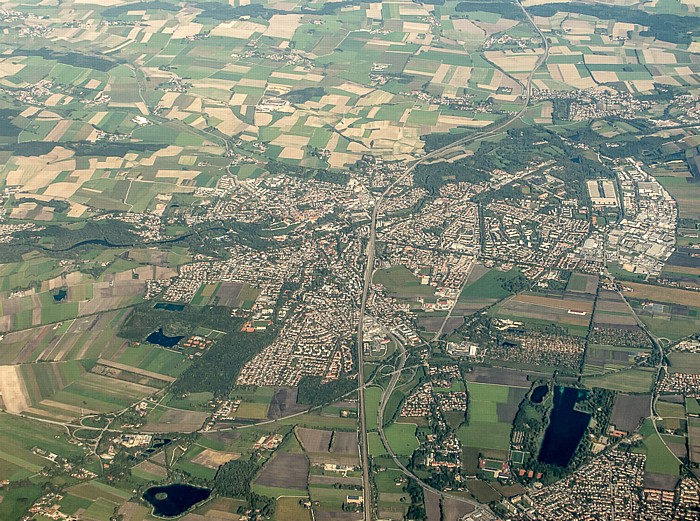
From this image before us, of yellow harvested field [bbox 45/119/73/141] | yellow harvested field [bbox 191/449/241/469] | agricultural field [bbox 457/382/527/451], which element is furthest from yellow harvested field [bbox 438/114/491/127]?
yellow harvested field [bbox 191/449/241/469]

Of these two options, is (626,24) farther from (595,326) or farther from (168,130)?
(595,326)

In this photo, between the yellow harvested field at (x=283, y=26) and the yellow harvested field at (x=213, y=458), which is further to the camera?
the yellow harvested field at (x=283, y=26)

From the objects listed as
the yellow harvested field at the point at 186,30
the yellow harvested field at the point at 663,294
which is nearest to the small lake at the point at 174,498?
the yellow harvested field at the point at 663,294

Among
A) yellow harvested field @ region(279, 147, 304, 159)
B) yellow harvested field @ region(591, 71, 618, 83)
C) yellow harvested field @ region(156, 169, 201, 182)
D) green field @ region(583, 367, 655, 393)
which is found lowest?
yellow harvested field @ region(591, 71, 618, 83)

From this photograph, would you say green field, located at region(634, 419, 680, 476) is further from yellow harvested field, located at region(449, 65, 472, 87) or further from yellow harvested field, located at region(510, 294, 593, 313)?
yellow harvested field, located at region(449, 65, 472, 87)

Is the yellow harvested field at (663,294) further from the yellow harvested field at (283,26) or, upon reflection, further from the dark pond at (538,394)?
the yellow harvested field at (283,26)
